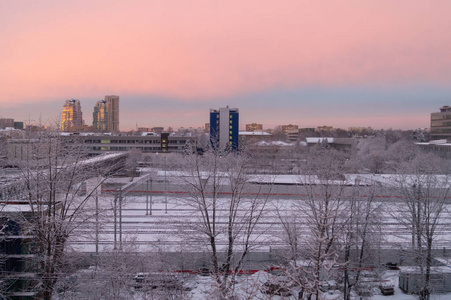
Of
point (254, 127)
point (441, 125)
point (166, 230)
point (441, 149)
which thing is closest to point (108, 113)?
point (254, 127)

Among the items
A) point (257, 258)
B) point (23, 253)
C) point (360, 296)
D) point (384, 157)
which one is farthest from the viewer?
point (384, 157)

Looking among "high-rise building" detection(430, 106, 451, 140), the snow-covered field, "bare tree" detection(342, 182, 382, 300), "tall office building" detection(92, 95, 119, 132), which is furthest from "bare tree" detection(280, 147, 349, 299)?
"tall office building" detection(92, 95, 119, 132)

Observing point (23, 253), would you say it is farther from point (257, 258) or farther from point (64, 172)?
point (257, 258)

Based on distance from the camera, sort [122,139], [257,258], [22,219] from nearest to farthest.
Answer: [22,219]
[257,258]
[122,139]

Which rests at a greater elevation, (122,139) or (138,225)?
(122,139)

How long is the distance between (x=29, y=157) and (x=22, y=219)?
154 cm

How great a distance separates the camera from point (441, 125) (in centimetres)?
5081

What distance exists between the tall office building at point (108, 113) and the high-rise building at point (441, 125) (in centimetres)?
11839

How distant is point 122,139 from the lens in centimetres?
5509

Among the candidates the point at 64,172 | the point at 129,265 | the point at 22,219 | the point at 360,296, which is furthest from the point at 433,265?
the point at 22,219

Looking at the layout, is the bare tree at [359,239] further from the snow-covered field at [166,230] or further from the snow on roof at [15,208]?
the snow on roof at [15,208]

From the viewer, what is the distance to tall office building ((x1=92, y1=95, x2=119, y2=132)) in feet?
457

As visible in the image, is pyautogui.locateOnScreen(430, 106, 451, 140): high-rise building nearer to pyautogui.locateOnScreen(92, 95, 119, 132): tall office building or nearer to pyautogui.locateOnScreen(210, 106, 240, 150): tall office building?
pyautogui.locateOnScreen(210, 106, 240, 150): tall office building

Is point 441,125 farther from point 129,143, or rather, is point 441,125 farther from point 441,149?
point 129,143
